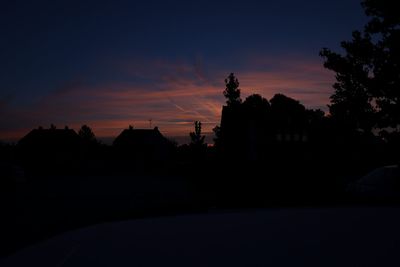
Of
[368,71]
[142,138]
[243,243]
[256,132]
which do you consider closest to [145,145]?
[142,138]

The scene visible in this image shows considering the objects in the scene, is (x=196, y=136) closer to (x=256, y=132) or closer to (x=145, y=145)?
(x=145, y=145)

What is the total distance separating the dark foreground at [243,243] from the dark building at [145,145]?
6161 cm

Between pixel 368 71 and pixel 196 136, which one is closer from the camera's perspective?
pixel 368 71

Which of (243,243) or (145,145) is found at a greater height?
(145,145)

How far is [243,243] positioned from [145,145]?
214ft

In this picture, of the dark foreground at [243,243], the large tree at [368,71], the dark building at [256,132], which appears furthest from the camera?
the dark building at [256,132]

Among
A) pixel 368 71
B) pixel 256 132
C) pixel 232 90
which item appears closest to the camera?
pixel 368 71

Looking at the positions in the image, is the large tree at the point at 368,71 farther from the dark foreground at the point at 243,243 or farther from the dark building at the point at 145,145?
the dark building at the point at 145,145

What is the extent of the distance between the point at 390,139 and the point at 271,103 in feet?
139

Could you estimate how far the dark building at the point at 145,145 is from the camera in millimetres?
66875

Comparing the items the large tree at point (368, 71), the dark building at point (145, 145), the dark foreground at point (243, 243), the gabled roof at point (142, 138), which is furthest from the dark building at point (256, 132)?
the gabled roof at point (142, 138)

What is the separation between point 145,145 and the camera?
2660 inches

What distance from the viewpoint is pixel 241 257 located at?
2664 mm

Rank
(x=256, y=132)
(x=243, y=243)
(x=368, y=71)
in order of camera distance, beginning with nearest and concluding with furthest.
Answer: (x=243, y=243)
(x=368, y=71)
(x=256, y=132)
